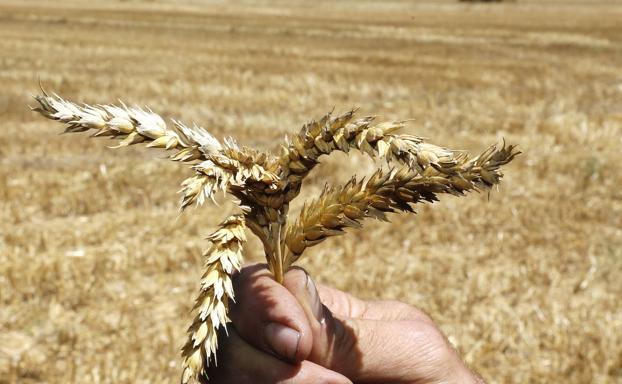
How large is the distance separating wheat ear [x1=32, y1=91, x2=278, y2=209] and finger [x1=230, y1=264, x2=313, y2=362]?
12.3 inches

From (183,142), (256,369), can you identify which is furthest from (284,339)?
(183,142)

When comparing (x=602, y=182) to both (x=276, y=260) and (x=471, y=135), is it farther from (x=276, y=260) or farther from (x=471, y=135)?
(x=276, y=260)

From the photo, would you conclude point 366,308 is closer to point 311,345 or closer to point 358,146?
point 311,345

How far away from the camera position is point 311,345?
1.49 m

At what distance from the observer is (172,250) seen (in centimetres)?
662

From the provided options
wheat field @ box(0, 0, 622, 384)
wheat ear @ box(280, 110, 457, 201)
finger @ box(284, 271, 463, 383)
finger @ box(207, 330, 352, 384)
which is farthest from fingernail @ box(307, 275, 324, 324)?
wheat field @ box(0, 0, 622, 384)

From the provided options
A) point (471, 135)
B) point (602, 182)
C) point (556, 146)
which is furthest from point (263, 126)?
point (602, 182)

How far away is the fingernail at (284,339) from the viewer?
1475 mm

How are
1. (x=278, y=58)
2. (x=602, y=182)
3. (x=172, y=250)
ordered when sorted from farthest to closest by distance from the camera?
(x=278, y=58) → (x=602, y=182) → (x=172, y=250)

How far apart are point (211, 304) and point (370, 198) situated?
34cm

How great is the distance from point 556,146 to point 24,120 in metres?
8.79

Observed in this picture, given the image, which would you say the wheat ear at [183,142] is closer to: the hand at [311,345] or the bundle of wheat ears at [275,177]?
the bundle of wheat ears at [275,177]

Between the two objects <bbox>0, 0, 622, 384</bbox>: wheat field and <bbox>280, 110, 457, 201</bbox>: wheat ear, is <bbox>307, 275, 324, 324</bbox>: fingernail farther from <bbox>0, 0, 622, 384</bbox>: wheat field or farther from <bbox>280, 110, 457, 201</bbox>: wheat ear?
<bbox>0, 0, 622, 384</bbox>: wheat field

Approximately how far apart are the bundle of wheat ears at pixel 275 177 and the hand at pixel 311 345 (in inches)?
7.8
